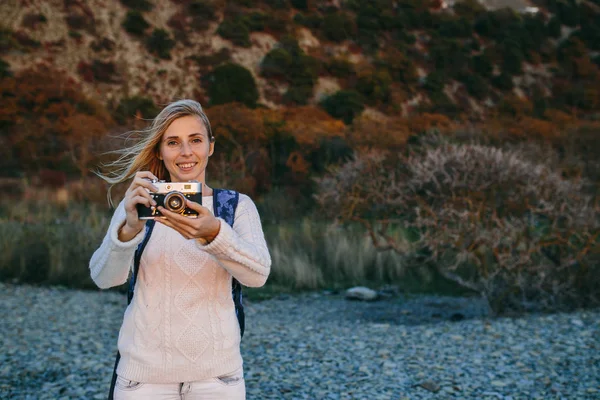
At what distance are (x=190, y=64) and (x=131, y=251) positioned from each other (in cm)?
2917

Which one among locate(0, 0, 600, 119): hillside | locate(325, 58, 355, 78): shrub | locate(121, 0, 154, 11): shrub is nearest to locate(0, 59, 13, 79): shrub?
locate(0, 0, 600, 119): hillside

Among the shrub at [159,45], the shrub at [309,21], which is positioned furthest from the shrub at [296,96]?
the shrub at [309,21]

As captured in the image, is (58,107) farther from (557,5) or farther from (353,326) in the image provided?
(557,5)

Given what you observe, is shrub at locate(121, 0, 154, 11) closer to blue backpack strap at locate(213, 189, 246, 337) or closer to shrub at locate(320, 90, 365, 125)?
shrub at locate(320, 90, 365, 125)

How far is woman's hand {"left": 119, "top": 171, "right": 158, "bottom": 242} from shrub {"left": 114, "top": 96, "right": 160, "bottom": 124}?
77.3 ft

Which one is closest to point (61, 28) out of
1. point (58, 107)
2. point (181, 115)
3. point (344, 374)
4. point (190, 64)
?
point (190, 64)

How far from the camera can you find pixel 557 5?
40.3 meters

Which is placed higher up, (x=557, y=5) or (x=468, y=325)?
(x=557, y=5)

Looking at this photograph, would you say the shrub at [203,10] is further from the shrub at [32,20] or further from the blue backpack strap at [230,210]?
the blue backpack strap at [230,210]

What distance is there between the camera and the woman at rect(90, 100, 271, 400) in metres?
1.90

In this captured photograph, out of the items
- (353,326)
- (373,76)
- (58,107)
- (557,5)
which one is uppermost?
(557,5)

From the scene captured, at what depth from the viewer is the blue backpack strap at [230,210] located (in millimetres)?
2053

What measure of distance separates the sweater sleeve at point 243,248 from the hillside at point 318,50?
80.1ft

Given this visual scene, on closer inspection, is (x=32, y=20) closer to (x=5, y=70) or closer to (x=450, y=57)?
(x=5, y=70)
